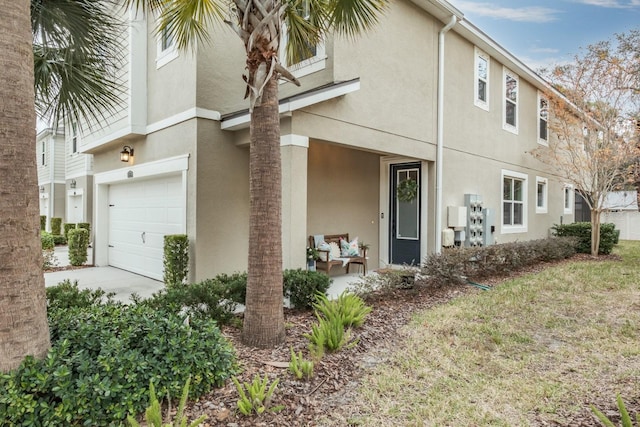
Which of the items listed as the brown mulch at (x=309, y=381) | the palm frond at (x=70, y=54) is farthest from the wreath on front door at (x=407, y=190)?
the palm frond at (x=70, y=54)

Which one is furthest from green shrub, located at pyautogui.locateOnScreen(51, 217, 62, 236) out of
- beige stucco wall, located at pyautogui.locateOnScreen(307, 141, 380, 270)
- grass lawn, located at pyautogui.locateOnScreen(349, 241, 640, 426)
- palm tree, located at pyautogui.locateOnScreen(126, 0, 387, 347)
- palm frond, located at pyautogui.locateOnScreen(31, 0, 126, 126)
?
grass lawn, located at pyautogui.locateOnScreen(349, 241, 640, 426)

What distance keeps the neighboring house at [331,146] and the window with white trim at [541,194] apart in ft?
7.79

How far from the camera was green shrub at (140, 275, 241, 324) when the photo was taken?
4.43 metres

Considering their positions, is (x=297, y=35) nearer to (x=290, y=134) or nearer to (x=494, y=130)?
(x=290, y=134)

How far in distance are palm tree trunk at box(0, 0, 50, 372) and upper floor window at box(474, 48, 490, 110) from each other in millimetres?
10861

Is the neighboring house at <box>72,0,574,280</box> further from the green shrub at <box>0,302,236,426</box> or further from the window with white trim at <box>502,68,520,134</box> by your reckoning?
the green shrub at <box>0,302,236,426</box>

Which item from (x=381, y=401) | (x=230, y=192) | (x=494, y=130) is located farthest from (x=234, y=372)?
(x=494, y=130)

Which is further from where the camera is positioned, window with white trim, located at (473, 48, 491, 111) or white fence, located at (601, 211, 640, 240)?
white fence, located at (601, 211, 640, 240)

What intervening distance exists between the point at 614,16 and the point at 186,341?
15.2m

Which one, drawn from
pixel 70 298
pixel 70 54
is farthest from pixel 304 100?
pixel 70 298

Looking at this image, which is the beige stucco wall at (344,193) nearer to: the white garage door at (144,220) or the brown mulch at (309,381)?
the white garage door at (144,220)

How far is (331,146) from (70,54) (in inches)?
215

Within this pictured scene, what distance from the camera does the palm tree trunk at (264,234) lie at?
412cm

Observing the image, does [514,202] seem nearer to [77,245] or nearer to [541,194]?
[541,194]
